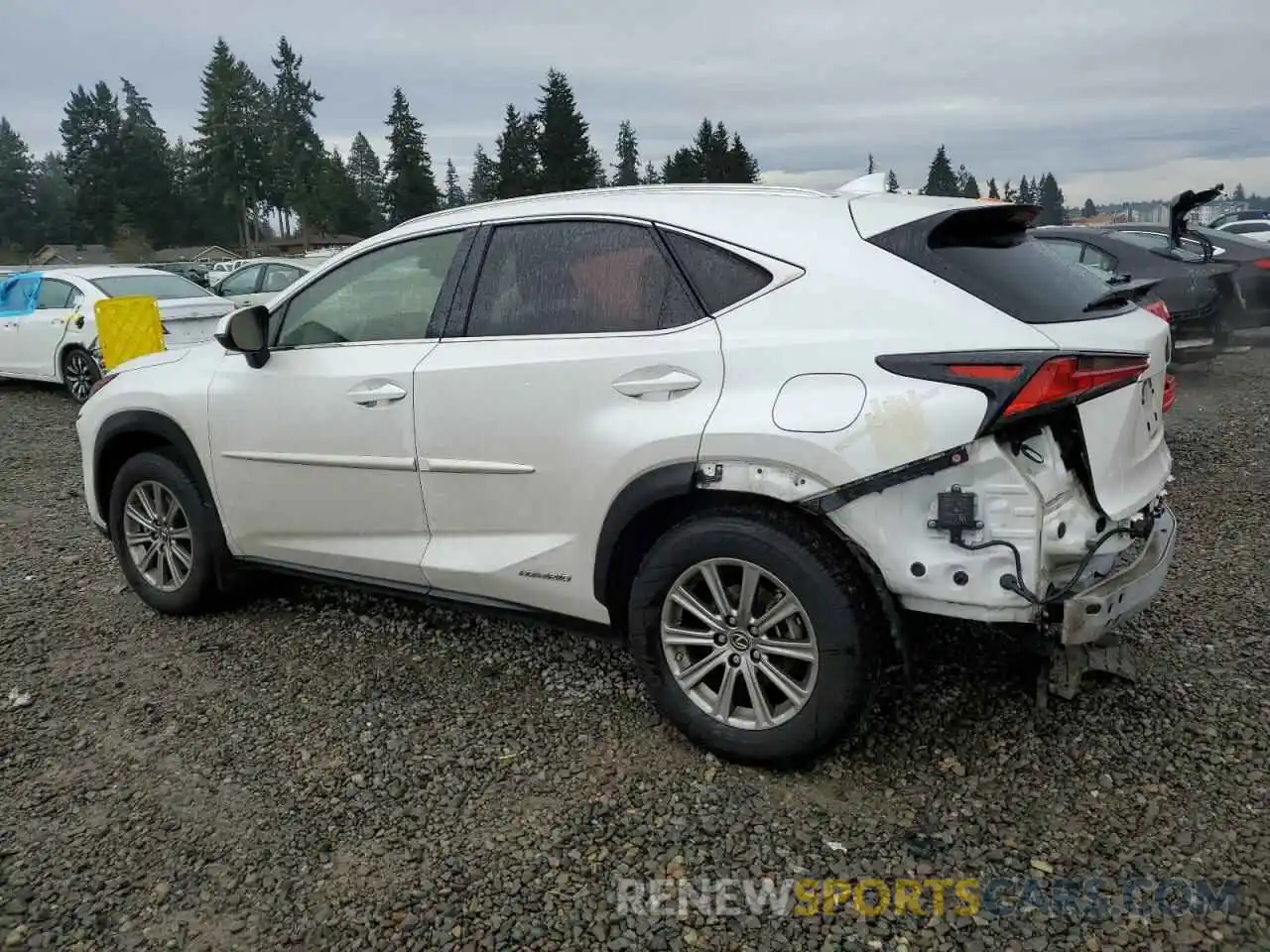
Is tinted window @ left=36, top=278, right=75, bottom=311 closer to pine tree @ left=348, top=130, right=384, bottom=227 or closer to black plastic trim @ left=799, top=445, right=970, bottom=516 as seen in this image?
black plastic trim @ left=799, top=445, right=970, bottom=516

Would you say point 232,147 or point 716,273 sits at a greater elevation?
point 232,147

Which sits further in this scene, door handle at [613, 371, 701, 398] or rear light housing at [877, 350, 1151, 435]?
door handle at [613, 371, 701, 398]

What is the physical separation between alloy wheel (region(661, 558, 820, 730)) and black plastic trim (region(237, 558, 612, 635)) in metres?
0.35

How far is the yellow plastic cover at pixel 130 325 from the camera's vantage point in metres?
9.97

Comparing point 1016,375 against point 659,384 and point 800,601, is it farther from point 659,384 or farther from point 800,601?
point 659,384

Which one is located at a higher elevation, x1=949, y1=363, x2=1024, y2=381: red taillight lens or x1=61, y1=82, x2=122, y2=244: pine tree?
x1=61, y1=82, x2=122, y2=244: pine tree

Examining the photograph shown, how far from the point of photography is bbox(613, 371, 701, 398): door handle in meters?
2.97

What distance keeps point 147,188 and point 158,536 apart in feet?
288

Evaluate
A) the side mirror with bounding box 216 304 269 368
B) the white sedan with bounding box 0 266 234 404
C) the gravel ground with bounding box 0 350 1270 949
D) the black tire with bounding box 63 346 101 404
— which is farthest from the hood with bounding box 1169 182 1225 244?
the black tire with bounding box 63 346 101 404

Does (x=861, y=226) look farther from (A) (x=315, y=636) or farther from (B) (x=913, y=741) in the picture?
(A) (x=315, y=636)

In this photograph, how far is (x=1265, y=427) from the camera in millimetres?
7473

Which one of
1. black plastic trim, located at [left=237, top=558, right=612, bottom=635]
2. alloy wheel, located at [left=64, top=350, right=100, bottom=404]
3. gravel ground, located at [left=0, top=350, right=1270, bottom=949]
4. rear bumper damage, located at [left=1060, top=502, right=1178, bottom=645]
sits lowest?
gravel ground, located at [left=0, top=350, right=1270, bottom=949]

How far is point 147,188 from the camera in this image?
263 ft

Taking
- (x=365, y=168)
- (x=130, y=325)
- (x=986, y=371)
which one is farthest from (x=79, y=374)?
(x=365, y=168)
